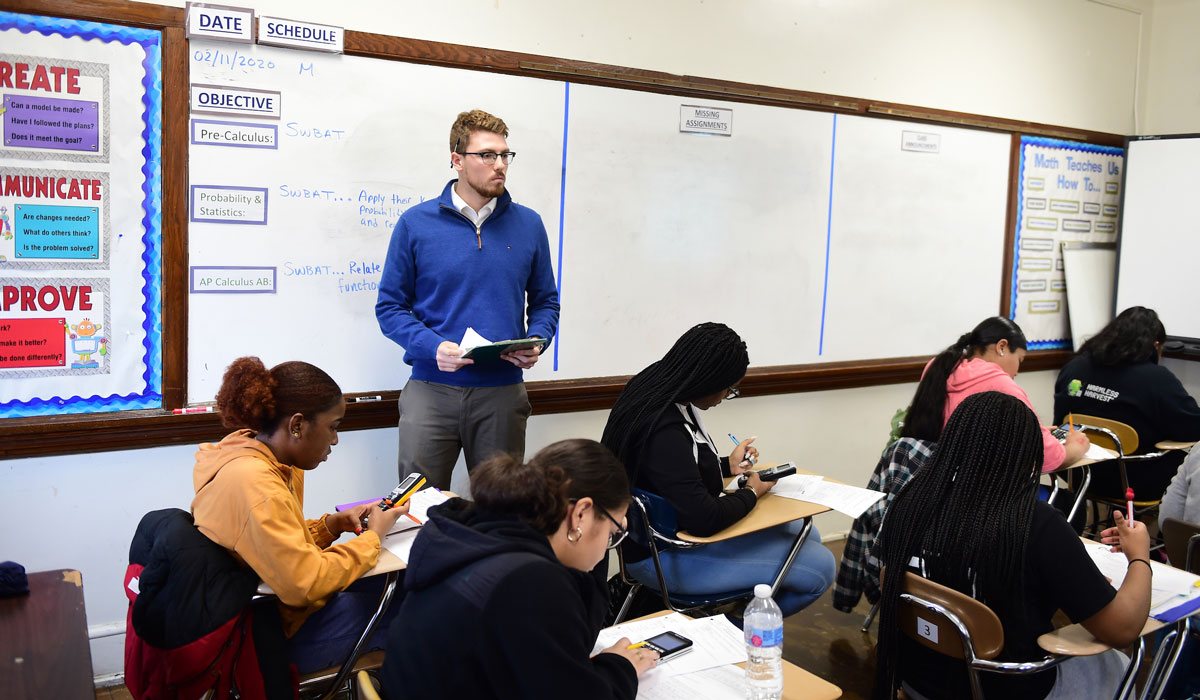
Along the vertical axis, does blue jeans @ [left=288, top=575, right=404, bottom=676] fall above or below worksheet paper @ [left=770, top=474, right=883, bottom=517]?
below

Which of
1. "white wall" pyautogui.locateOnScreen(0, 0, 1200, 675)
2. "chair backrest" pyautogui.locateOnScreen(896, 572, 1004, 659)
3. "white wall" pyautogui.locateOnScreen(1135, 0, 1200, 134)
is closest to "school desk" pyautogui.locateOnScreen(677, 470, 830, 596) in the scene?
"chair backrest" pyautogui.locateOnScreen(896, 572, 1004, 659)

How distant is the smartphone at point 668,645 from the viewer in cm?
178

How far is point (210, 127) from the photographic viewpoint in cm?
299

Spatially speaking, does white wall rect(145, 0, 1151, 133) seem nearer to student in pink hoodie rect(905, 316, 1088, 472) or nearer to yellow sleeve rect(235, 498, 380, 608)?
student in pink hoodie rect(905, 316, 1088, 472)

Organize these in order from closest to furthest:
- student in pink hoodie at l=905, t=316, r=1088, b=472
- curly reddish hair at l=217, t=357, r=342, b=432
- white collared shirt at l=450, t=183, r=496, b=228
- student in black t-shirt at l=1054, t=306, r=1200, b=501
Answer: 1. curly reddish hair at l=217, t=357, r=342, b=432
2. white collared shirt at l=450, t=183, r=496, b=228
3. student in pink hoodie at l=905, t=316, r=1088, b=472
4. student in black t-shirt at l=1054, t=306, r=1200, b=501

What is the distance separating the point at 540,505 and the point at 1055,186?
4857mm

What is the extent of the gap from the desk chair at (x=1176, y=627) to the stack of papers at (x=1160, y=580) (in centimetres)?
6

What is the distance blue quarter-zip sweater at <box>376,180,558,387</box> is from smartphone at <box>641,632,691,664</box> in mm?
1450

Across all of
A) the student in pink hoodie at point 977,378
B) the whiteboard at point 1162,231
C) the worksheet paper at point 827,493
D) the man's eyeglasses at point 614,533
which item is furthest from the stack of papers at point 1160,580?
the whiteboard at point 1162,231

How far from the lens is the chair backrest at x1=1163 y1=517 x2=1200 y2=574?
2.62 metres

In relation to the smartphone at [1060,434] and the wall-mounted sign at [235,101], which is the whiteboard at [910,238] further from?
the wall-mounted sign at [235,101]

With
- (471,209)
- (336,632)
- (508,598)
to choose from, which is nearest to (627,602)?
Result: (336,632)

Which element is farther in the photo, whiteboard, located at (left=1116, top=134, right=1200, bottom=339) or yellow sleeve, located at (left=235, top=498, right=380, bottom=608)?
whiteboard, located at (left=1116, top=134, right=1200, bottom=339)

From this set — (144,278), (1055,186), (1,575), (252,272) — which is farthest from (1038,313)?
(1,575)
